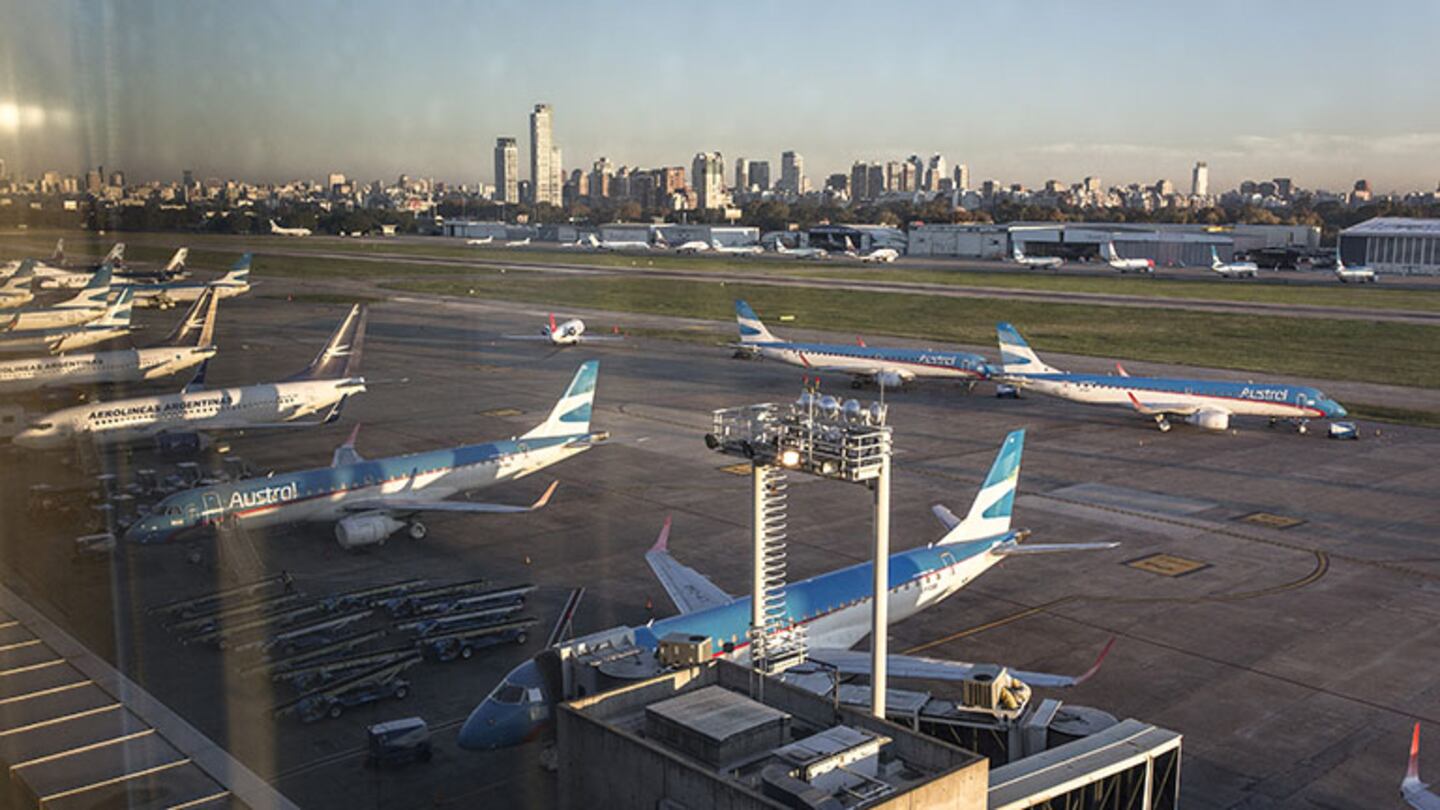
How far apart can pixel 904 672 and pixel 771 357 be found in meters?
59.2

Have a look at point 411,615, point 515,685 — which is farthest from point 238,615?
point 515,685

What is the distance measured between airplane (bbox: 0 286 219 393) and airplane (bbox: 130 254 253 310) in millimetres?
45601

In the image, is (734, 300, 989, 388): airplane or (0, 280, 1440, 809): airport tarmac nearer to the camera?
(0, 280, 1440, 809): airport tarmac

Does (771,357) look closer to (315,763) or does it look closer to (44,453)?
(44,453)

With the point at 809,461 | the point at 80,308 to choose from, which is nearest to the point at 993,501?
the point at 809,461

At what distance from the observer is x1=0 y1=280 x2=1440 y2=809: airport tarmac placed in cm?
2675

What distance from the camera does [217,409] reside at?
5709 cm

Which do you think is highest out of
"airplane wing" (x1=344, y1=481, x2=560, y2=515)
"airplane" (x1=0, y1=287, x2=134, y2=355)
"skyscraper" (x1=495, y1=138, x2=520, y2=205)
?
"skyscraper" (x1=495, y1=138, x2=520, y2=205)

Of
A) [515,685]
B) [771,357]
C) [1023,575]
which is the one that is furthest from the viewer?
[771,357]

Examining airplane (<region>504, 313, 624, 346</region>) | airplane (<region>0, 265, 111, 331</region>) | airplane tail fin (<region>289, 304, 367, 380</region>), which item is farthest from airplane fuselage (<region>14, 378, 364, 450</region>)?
airplane (<region>504, 313, 624, 346</region>)

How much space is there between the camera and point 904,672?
26578 mm

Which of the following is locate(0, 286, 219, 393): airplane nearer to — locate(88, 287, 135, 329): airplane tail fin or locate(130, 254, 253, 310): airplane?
locate(88, 287, 135, 329): airplane tail fin

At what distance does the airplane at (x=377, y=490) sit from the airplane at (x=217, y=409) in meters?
13.1

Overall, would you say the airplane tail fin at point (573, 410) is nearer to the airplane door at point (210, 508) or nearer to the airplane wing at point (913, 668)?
the airplane door at point (210, 508)
